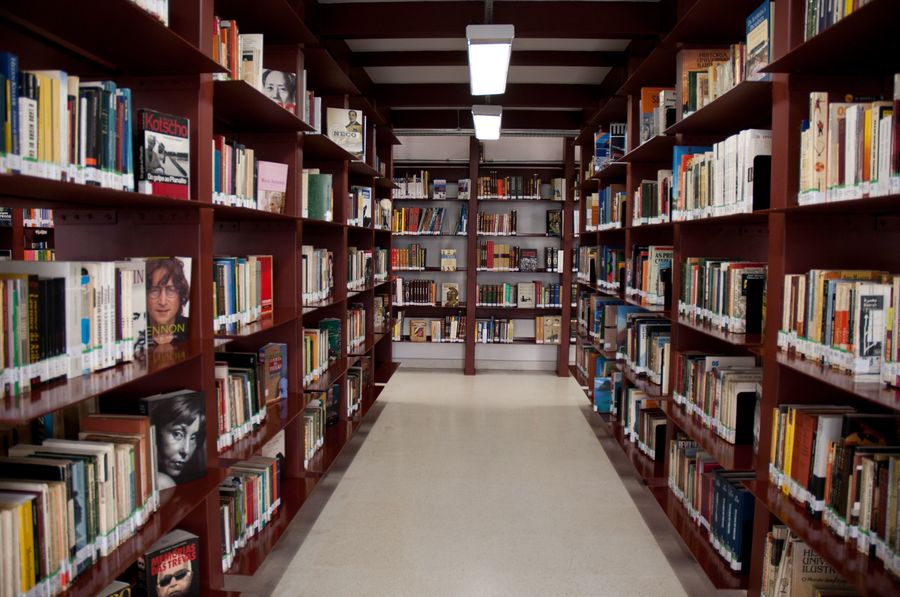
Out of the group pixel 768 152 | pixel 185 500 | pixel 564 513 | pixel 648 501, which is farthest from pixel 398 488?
pixel 768 152

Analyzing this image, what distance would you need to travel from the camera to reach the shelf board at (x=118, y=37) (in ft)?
5.50

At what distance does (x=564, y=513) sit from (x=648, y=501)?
0.58 meters

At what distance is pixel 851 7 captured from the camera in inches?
70.4

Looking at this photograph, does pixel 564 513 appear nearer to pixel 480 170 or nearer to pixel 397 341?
pixel 397 341

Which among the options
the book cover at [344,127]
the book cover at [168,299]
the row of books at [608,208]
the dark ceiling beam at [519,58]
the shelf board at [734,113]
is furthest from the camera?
the dark ceiling beam at [519,58]

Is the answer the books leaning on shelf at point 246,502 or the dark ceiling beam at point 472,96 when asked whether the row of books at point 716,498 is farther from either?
the dark ceiling beam at point 472,96

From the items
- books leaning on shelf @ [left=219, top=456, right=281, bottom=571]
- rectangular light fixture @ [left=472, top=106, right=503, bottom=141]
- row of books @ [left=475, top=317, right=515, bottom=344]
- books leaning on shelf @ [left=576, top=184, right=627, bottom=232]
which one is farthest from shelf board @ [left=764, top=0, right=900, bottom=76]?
row of books @ [left=475, top=317, right=515, bottom=344]

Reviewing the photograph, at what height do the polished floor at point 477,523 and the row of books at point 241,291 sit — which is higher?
the row of books at point 241,291

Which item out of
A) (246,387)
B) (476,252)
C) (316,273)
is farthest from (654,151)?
(476,252)

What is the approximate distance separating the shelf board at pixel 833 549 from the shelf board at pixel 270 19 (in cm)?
281

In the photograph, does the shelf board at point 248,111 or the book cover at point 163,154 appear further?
the shelf board at point 248,111

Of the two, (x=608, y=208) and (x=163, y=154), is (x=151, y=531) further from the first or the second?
(x=608, y=208)

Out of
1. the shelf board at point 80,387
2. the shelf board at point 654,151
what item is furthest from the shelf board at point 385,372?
the shelf board at point 80,387

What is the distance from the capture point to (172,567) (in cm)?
204
